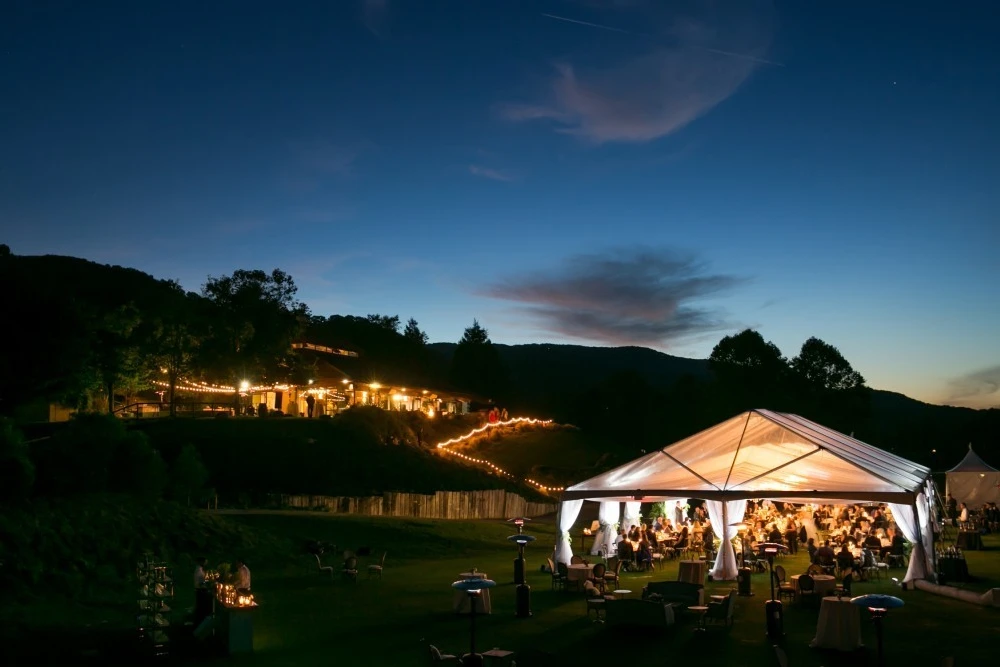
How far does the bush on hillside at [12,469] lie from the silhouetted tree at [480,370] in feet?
211

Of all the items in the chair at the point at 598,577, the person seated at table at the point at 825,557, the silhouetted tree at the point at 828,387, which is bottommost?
the chair at the point at 598,577

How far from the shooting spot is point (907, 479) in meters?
20.8

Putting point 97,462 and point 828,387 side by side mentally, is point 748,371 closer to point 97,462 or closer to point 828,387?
point 828,387

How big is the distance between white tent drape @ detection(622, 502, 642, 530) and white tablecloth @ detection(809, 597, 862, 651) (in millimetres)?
Result: 13663

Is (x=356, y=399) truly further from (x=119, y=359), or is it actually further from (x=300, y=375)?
(x=119, y=359)

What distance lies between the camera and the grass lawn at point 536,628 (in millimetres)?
12344

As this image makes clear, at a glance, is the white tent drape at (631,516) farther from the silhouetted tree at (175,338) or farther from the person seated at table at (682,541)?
the silhouetted tree at (175,338)

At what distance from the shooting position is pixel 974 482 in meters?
39.1

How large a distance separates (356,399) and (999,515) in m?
39.1

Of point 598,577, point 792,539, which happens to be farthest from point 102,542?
point 792,539

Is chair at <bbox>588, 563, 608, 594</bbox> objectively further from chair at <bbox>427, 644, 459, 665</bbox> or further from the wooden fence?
the wooden fence

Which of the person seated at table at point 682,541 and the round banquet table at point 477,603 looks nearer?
the round banquet table at point 477,603

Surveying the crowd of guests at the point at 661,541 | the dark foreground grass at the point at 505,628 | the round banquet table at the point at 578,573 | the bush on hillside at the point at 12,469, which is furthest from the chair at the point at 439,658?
the bush on hillside at the point at 12,469

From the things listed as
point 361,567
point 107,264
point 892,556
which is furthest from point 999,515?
point 107,264
